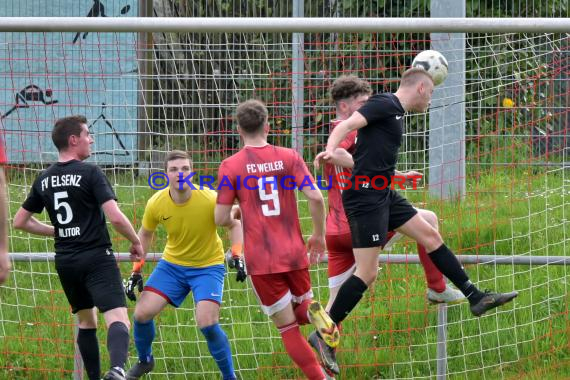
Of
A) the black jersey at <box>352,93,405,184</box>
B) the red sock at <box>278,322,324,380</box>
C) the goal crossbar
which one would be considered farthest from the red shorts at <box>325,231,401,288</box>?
the goal crossbar

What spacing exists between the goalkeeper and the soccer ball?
1.83 metres

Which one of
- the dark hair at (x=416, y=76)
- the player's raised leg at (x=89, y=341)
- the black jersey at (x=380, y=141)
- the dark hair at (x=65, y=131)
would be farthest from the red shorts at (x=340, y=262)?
the dark hair at (x=65, y=131)

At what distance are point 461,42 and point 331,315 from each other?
269 cm

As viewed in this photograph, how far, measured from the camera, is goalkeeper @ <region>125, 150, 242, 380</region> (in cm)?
786

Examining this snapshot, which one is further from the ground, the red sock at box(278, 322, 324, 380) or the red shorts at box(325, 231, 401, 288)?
the red shorts at box(325, 231, 401, 288)

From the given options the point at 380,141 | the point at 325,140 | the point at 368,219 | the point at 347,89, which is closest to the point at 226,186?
the point at 368,219

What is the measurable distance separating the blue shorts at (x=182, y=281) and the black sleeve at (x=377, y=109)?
178 cm

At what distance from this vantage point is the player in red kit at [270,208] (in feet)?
23.5

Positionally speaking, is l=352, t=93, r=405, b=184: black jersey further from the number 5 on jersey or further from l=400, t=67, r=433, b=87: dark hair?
the number 5 on jersey

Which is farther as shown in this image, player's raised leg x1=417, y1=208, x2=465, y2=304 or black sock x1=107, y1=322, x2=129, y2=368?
player's raised leg x1=417, y1=208, x2=465, y2=304

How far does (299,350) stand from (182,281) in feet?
3.79

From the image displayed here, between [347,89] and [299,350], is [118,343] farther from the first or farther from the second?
[347,89]

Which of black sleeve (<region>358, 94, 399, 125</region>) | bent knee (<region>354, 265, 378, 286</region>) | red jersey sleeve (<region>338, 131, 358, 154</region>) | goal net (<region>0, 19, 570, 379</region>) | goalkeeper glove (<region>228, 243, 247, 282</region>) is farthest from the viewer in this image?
goal net (<region>0, 19, 570, 379</region>)

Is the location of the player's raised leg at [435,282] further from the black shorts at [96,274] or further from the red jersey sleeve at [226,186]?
the black shorts at [96,274]
